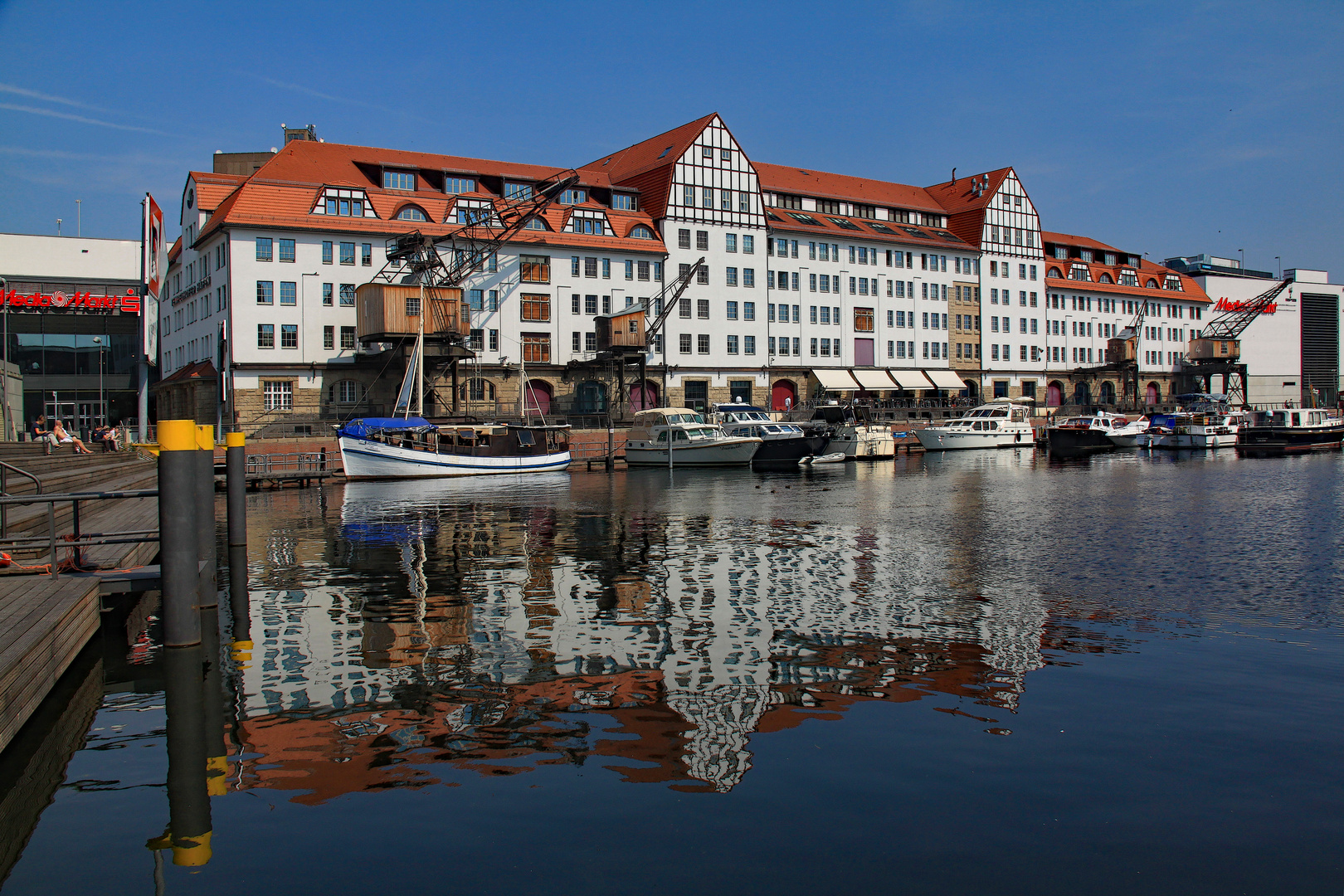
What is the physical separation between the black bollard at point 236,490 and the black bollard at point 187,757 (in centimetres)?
731

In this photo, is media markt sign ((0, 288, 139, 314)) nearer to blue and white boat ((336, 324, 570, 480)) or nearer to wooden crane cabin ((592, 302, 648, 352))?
blue and white boat ((336, 324, 570, 480))

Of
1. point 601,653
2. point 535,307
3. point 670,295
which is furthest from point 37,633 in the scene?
point 670,295

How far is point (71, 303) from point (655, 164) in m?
48.0

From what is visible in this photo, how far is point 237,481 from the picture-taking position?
65.9ft

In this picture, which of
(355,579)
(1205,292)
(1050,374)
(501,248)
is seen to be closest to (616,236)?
(501,248)

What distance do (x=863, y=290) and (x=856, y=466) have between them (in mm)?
29085

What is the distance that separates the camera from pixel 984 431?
77188 mm

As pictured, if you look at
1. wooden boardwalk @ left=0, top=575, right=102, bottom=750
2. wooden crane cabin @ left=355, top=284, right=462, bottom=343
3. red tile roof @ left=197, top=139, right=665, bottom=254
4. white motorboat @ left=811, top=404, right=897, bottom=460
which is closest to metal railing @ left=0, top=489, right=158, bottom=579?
wooden boardwalk @ left=0, top=575, right=102, bottom=750

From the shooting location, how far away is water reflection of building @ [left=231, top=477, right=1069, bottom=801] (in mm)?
9047

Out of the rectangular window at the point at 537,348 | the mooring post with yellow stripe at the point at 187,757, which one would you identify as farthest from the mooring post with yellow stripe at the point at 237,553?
the rectangular window at the point at 537,348

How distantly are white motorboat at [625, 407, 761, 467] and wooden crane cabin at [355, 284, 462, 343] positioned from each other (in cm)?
1308

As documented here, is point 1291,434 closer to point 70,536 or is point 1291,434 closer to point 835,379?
point 835,379

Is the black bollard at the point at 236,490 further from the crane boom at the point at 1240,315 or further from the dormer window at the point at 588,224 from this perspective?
the crane boom at the point at 1240,315

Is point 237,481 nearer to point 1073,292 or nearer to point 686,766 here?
point 686,766
